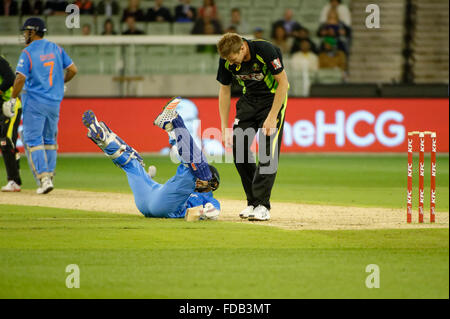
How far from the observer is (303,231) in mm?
8078

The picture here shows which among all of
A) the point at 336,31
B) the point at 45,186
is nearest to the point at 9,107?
the point at 45,186

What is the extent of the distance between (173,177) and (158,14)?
1448 cm

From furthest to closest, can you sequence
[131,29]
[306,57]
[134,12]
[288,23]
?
[288,23], [134,12], [306,57], [131,29]

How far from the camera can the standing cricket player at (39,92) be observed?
11.6 meters

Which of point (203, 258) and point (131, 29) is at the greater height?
point (131, 29)

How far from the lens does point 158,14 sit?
73.0ft

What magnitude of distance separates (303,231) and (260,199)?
83cm

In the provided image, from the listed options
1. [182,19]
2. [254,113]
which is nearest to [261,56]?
[254,113]

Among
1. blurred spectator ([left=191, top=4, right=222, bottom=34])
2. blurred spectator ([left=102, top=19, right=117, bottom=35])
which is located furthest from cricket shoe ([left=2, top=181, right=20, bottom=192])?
blurred spectator ([left=191, top=4, right=222, bottom=34])

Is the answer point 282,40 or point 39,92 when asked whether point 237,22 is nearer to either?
point 282,40

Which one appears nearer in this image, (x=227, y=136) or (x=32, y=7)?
(x=227, y=136)

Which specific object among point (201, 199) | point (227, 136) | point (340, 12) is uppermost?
point (340, 12)

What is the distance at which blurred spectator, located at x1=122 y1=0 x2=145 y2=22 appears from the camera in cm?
2206

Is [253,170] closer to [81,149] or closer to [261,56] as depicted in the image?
[261,56]
